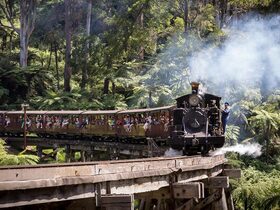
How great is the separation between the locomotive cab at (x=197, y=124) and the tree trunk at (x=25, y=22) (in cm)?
2701

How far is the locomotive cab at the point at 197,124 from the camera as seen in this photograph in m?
14.2

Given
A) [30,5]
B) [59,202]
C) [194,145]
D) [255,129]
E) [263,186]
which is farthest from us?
[30,5]

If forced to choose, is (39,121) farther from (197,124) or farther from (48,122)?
(197,124)

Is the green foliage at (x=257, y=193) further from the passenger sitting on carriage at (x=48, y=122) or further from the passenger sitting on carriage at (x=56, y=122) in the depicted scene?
the passenger sitting on carriage at (x=48, y=122)

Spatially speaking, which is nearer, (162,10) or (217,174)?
(217,174)

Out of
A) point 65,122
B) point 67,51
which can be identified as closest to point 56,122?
point 65,122

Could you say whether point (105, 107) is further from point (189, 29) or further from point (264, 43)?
point (264, 43)

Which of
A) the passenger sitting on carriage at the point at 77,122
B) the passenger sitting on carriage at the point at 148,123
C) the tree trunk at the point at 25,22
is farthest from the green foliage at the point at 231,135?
the tree trunk at the point at 25,22

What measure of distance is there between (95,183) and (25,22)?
35226mm

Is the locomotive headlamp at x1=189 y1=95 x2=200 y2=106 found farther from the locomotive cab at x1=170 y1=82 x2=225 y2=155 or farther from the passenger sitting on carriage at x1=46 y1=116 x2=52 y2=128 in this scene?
the passenger sitting on carriage at x1=46 y1=116 x2=52 y2=128

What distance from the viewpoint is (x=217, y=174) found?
1197 centimetres

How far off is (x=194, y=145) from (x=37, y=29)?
35630 mm

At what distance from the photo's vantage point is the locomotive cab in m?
14.2

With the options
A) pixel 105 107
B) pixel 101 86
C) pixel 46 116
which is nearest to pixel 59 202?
pixel 46 116
